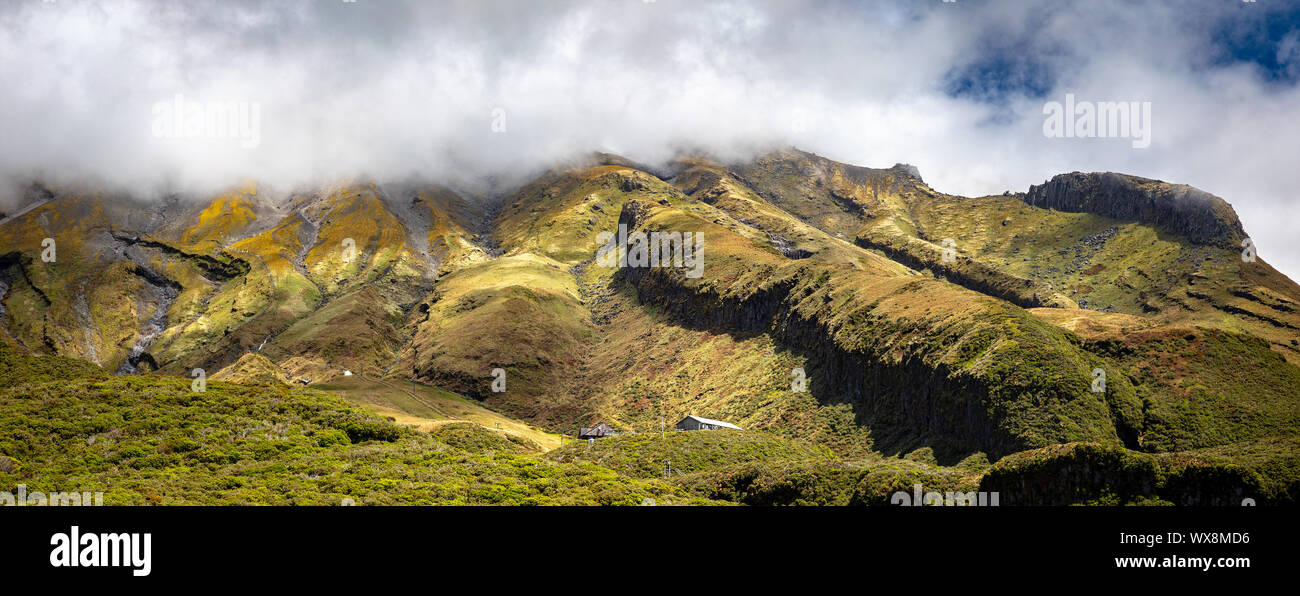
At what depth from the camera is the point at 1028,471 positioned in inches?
1442

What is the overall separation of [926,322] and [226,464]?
6821 cm

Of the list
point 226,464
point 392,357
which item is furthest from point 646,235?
point 226,464

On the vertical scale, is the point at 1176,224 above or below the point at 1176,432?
above

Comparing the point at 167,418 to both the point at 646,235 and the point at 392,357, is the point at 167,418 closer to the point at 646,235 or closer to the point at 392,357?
the point at 392,357

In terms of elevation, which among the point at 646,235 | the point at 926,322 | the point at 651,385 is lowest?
the point at 651,385

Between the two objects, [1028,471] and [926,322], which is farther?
[926,322]
